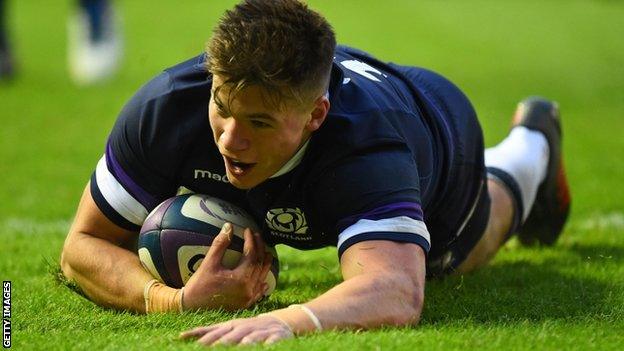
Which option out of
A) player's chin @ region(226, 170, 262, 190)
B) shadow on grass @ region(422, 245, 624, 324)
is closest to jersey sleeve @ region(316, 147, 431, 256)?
player's chin @ region(226, 170, 262, 190)

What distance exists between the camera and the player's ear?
179 inches

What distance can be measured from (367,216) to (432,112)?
1116mm

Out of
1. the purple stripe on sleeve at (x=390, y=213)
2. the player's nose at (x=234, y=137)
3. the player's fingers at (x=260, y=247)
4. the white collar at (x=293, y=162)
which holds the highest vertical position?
the player's nose at (x=234, y=137)

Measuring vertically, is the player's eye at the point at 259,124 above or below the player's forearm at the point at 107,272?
above

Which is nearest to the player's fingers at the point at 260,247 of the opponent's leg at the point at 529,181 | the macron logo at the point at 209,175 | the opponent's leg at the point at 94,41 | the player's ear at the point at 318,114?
the macron logo at the point at 209,175

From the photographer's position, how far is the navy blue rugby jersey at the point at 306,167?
4566 mm

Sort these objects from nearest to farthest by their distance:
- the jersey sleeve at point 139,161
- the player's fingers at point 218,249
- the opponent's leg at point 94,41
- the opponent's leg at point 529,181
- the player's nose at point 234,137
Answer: the player's nose at point 234,137
the player's fingers at point 218,249
the jersey sleeve at point 139,161
the opponent's leg at point 529,181
the opponent's leg at point 94,41

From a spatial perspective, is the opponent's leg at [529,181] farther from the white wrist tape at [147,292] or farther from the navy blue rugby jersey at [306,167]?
the white wrist tape at [147,292]

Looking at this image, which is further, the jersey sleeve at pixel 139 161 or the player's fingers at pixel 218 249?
the jersey sleeve at pixel 139 161

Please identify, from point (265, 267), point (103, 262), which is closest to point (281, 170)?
point (265, 267)

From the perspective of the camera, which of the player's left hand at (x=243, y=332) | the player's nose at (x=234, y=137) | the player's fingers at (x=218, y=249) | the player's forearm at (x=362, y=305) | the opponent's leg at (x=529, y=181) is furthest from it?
the opponent's leg at (x=529, y=181)

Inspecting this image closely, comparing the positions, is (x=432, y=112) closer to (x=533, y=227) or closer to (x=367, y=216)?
(x=367, y=216)

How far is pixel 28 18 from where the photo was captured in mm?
21547

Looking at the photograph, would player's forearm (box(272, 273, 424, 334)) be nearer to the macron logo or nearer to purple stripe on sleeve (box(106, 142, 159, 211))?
the macron logo
